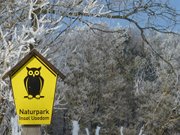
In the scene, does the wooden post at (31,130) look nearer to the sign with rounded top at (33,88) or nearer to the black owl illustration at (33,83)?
the sign with rounded top at (33,88)

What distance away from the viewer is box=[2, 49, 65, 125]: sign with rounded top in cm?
389

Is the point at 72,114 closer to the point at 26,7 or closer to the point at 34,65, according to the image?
the point at 26,7

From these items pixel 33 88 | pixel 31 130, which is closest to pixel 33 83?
pixel 33 88

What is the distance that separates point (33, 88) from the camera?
3.96m

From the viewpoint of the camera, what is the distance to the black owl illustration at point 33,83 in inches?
155

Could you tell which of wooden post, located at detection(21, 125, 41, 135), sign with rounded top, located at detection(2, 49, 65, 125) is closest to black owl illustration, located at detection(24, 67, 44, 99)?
sign with rounded top, located at detection(2, 49, 65, 125)

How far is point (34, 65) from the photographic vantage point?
12.9 feet

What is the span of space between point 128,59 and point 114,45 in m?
1.69

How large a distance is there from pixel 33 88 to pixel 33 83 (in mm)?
39

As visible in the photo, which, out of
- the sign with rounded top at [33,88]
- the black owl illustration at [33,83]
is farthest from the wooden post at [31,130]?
the black owl illustration at [33,83]

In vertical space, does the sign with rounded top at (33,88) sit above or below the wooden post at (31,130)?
above

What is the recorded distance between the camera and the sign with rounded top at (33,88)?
153 inches

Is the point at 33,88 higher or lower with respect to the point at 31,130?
higher

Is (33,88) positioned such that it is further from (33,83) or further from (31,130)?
(31,130)
